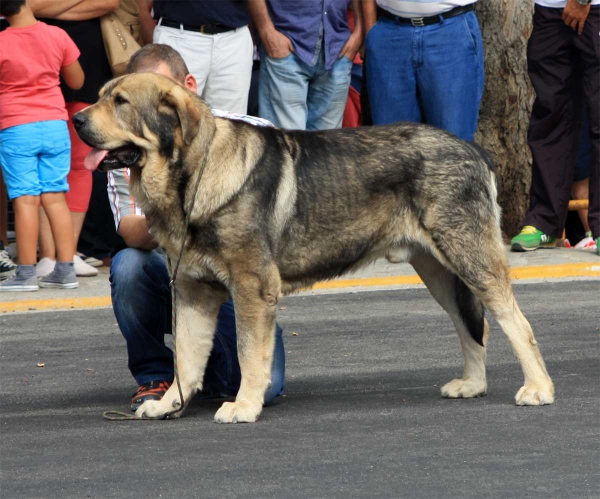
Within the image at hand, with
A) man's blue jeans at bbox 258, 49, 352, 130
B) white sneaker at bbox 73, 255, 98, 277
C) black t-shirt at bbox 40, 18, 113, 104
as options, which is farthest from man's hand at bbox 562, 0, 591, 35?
white sneaker at bbox 73, 255, 98, 277

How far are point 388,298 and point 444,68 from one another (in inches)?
65.6

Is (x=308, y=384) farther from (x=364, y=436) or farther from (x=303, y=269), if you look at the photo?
(x=364, y=436)

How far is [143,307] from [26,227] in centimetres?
321

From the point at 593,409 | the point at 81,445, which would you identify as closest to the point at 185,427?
the point at 81,445

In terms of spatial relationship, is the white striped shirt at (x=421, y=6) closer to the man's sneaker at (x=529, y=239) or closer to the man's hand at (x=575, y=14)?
the man's hand at (x=575, y=14)

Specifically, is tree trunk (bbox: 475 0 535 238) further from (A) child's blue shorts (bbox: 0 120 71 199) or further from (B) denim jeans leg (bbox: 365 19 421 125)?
(A) child's blue shorts (bbox: 0 120 71 199)

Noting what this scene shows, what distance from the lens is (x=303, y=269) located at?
5863 mm

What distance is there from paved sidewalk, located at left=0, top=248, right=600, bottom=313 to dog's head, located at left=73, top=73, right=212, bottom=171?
3.41m

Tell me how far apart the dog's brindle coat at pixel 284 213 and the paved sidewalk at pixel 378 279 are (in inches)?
115

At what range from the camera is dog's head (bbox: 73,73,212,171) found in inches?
212

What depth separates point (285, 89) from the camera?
9258 millimetres

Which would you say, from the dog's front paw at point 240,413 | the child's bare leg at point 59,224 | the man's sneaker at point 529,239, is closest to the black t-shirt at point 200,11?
the child's bare leg at point 59,224

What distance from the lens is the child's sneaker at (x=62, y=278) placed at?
9.06 meters

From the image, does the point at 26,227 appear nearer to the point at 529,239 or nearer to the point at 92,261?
the point at 92,261
